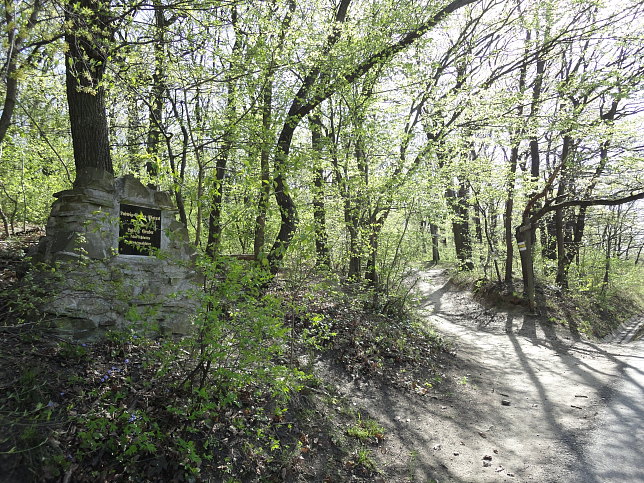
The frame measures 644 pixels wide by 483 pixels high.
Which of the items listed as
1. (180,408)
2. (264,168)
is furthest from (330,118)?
(180,408)

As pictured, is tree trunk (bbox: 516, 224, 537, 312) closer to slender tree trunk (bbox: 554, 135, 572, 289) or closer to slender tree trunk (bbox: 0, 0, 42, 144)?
slender tree trunk (bbox: 554, 135, 572, 289)

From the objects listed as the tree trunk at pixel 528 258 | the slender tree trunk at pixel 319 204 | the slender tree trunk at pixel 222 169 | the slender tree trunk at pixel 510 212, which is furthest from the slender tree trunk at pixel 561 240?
the slender tree trunk at pixel 222 169

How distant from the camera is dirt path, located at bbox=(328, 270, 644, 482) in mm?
4027

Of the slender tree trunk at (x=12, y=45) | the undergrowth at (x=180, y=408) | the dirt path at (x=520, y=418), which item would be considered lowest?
the dirt path at (x=520, y=418)

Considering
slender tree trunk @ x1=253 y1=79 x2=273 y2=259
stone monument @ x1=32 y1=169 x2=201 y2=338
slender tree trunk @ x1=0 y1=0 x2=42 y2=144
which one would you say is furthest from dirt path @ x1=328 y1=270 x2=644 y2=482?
slender tree trunk @ x1=0 y1=0 x2=42 y2=144

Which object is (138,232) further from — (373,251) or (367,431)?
(373,251)

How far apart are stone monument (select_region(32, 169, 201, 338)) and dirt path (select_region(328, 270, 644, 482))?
3.11 m

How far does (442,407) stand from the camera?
5652 mm

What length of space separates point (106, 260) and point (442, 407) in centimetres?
524

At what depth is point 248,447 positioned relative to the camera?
341 cm

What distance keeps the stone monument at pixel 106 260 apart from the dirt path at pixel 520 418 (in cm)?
311

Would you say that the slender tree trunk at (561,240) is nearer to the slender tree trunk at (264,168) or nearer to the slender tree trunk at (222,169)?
the slender tree trunk at (264,168)

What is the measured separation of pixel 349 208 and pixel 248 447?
6.10 metres

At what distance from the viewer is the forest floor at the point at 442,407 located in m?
3.80
